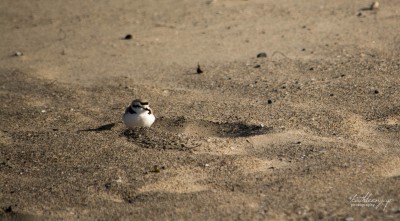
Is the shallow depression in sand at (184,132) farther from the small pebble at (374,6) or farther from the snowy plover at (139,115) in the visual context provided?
the small pebble at (374,6)

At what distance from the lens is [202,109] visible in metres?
7.56

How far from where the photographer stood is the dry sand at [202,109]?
5652mm

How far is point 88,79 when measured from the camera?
8.91 meters

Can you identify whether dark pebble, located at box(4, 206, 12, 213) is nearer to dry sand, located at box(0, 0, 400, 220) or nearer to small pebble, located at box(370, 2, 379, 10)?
dry sand, located at box(0, 0, 400, 220)

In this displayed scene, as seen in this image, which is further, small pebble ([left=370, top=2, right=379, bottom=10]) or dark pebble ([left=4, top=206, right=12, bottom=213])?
small pebble ([left=370, top=2, right=379, bottom=10])

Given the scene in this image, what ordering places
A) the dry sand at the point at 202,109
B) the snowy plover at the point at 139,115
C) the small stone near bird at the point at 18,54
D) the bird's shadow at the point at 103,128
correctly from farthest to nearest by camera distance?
the small stone near bird at the point at 18,54
the bird's shadow at the point at 103,128
the snowy plover at the point at 139,115
the dry sand at the point at 202,109

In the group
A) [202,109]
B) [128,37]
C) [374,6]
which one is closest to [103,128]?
[202,109]

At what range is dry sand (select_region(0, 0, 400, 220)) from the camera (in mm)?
5652

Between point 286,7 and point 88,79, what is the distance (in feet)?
10.5

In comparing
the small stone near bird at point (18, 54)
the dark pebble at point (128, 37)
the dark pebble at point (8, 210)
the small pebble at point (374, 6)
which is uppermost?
the small pebble at point (374, 6)

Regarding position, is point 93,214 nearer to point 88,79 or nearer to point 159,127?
point 159,127

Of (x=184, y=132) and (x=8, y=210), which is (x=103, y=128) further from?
(x=8, y=210)

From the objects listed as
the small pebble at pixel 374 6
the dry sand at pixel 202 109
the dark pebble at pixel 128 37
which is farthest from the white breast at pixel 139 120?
the small pebble at pixel 374 6

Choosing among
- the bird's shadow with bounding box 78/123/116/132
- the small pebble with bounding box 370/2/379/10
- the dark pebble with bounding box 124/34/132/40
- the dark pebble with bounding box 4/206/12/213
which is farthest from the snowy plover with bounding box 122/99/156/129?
→ the small pebble with bounding box 370/2/379/10
